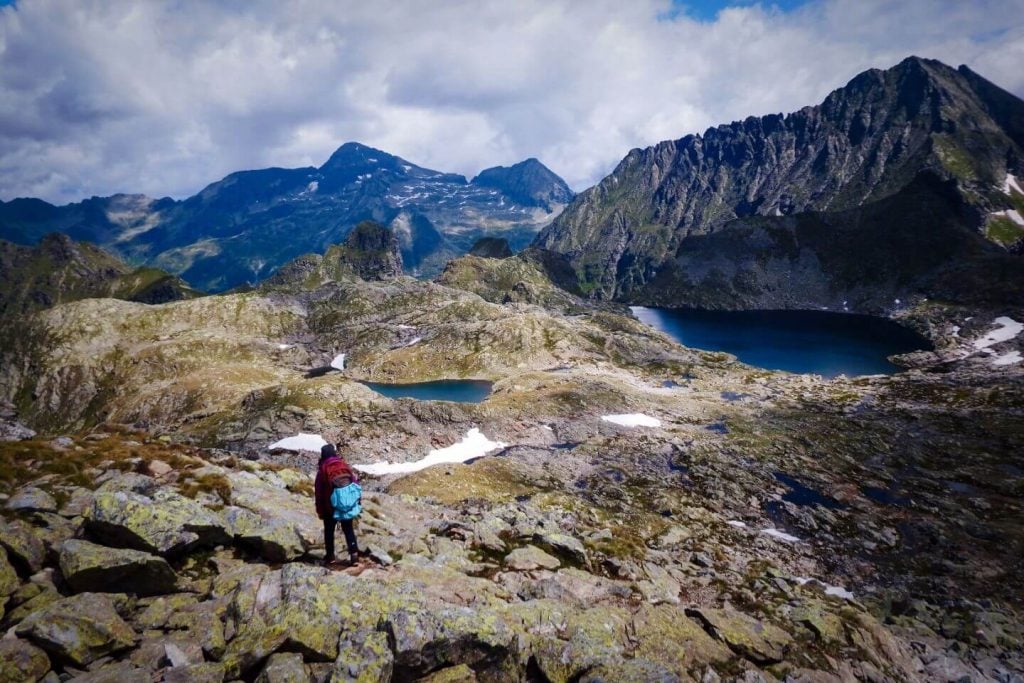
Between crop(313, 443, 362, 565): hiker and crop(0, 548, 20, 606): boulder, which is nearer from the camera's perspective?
crop(0, 548, 20, 606): boulder

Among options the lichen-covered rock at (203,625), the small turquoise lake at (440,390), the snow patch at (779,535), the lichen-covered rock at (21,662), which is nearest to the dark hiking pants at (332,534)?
the lichen-covered rock at (203,625)

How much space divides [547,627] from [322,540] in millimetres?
9914

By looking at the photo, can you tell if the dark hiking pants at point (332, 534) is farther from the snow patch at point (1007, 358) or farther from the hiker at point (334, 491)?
the snow patch at point (1007, 358)

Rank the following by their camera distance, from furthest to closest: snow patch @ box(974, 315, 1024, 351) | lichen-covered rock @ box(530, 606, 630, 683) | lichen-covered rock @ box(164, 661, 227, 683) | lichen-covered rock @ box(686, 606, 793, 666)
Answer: snow patch @ box(974, 315, 1024, 351) < lichen-covered rock @ box(686, 606, 793, 666) < lichen-covered rock @ box(530, 606, 630, 683) < lichen-covered rock @ box(164, 661, 227, 683)

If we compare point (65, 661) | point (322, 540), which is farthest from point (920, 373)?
point (65, 661)

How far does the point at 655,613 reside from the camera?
22219mm

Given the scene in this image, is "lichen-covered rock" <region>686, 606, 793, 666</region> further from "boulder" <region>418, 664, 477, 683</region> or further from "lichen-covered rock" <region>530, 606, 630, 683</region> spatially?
"boulder" <region>418, 664, 477, 683</region>

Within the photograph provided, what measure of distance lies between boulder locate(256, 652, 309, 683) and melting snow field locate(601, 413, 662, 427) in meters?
83.8

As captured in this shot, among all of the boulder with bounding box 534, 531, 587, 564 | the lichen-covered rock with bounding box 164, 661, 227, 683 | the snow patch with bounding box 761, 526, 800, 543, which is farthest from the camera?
the snow patch with bounding box 761, 526, 800, 543

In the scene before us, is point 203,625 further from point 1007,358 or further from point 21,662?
point 1007,358

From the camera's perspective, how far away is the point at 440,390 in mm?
158750

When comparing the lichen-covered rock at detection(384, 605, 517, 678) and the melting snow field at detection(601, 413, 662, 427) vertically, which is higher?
the lichen-covered rock at detection(384, 605, 517, 678)

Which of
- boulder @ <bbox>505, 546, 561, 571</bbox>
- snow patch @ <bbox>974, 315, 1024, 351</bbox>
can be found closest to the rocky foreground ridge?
boulder @ <bbox>505, 546, 561, 571</bbox>

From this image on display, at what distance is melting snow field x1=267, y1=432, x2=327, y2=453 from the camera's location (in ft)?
270
